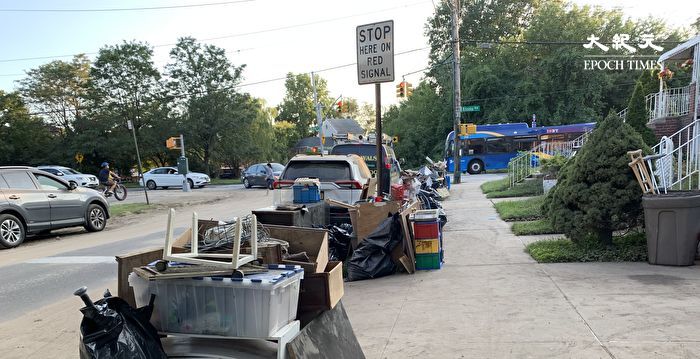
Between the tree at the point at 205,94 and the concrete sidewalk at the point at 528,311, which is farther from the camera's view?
A: the tree at the point at 205,94

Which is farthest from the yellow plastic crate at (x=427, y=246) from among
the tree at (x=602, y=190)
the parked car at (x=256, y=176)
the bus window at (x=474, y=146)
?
the bus window at (x=474, y=146)

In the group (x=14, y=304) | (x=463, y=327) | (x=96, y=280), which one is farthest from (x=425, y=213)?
(x=14, y=304)

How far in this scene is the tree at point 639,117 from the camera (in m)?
15.2

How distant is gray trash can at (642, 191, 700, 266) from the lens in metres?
5.79

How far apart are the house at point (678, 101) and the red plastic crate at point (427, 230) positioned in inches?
446

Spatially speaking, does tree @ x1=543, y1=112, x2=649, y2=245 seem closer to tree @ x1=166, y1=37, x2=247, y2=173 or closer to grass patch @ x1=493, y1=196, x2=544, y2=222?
grass patch @ x1=493, y1=196, x2=544, y2=222

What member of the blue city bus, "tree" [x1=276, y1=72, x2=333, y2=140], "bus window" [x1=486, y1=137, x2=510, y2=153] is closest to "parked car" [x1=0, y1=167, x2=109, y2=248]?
the blue city bus

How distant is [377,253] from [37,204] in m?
9.13

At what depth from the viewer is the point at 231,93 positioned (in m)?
45.0

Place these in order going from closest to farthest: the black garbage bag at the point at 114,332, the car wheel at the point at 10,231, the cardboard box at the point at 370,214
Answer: the black garbage bag at the point at 114,332 → the cardboard box at the point at 370,214 → the car wheel at the point at 10,231

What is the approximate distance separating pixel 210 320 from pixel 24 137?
177 ft

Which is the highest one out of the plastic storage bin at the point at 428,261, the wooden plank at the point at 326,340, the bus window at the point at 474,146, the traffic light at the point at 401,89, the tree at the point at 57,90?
the tree at the point at 57,90

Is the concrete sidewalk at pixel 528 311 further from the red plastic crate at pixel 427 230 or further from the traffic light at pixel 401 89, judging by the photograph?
the traffic light at pixel 401 89

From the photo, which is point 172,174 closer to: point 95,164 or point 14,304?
point 95,164
